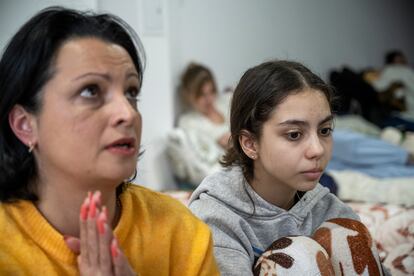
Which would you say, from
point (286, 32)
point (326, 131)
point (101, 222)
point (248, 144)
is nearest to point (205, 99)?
point (286, 32)

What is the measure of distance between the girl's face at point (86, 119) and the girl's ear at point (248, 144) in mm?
610

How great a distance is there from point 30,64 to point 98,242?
35cm

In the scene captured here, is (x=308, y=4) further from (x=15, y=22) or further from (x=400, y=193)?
(x=15, y=22)

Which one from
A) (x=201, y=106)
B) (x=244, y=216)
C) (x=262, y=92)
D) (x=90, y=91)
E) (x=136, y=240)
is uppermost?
(x=90, y=91)

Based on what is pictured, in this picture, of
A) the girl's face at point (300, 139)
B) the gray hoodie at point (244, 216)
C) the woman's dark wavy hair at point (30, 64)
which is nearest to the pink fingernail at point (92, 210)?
the woman's dark wavy hair at point (30, 64)

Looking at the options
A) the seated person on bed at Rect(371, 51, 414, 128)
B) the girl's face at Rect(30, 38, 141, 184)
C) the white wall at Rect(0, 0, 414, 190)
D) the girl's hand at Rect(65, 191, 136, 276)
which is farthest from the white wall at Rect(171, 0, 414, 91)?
the girl's hand at Rect(65, 191, 136, 276)

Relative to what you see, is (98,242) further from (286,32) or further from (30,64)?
(286,32)

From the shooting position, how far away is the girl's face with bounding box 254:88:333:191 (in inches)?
52.1

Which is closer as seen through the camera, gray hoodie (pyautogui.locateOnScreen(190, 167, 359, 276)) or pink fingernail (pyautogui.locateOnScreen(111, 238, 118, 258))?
pink fingernail (pyautogui.locateOnScreen(111, 238, 118, 258))

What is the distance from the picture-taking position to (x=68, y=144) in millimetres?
863

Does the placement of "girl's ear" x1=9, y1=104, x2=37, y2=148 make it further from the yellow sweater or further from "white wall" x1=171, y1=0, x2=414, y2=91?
"white wall" x1=171, y1=0, x2=414, y2=91

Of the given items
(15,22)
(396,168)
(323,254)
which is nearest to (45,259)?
(323,254)

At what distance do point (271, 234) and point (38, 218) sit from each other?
73 cm

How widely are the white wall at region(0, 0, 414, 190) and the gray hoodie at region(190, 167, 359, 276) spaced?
4.10 ft
